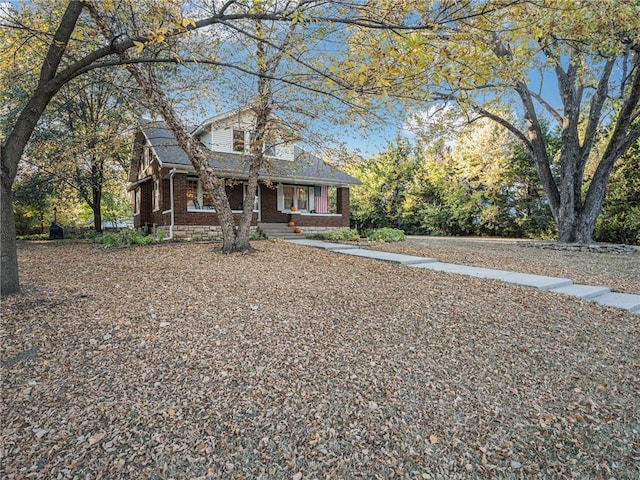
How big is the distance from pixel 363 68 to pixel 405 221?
20840mm

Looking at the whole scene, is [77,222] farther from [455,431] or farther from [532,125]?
[455,431]

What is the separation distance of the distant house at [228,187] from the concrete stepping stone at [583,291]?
6.70m

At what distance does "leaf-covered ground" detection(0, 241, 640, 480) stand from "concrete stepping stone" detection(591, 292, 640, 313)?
0.33 m

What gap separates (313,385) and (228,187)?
510 inches

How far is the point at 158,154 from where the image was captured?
1199cm

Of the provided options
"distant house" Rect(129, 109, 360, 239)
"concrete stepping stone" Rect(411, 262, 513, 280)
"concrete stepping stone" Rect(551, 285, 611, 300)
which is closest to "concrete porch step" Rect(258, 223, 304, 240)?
"distant house" Rect(129, 109, 360, 239)

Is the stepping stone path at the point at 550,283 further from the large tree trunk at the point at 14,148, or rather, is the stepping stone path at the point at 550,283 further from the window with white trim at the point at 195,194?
the window with white trim at the point at 195,194

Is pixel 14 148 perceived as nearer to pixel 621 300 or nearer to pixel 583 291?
pixel 583 291

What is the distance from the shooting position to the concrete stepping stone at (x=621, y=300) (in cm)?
436

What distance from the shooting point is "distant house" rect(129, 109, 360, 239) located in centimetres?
1213

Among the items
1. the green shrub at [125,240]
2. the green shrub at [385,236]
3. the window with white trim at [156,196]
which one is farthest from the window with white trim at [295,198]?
the green shrub at [125,240]

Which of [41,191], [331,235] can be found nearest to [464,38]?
[331,235]

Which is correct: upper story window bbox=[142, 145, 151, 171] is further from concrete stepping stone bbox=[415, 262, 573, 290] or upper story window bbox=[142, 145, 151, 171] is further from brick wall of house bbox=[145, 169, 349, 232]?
concrete stepping stone bbox=[415, 262, 573, 290]

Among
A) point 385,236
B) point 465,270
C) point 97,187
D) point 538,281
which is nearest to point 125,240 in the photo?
point 97,187
